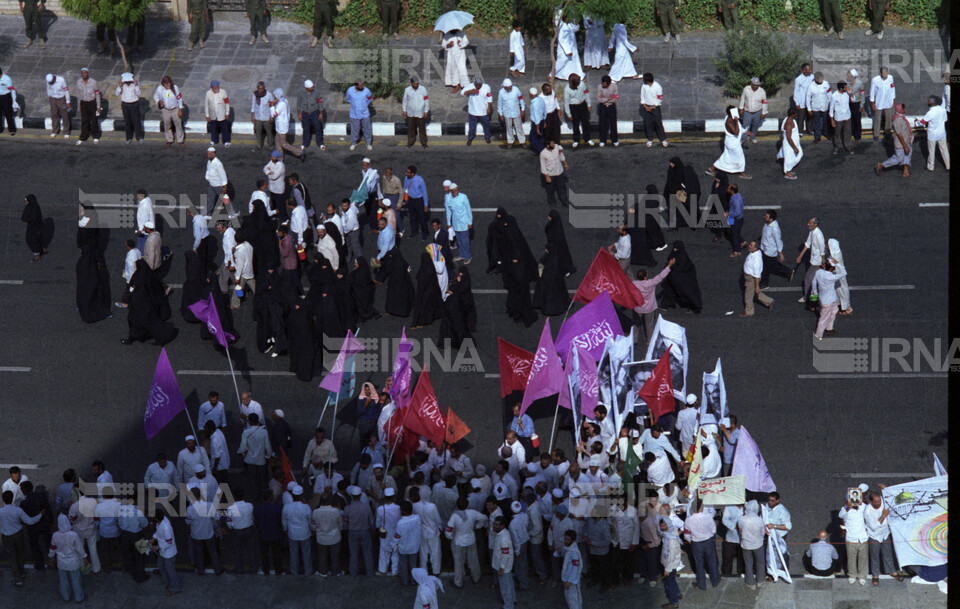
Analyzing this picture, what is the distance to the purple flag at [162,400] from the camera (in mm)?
19312

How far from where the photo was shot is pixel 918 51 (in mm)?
30594

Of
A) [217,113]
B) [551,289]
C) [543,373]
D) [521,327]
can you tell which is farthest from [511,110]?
[543,373]

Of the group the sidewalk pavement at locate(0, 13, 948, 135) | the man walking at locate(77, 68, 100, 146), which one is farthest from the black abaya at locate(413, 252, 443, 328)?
the man walking at locate(77, 68, 100, 146)

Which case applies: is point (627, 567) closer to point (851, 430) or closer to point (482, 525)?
point (482, 525)

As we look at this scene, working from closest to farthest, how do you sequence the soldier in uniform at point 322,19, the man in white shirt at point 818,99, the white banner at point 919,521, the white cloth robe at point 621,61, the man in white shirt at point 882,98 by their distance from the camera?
1. the white banner at point 919,521
2. the man in white shirt at point 818,99
3. the man in white shirt at point 882,98
4. the white cloth robe at point 621,61
5. the soldier in uniform at point 322,19

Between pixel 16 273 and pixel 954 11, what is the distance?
1876 cm

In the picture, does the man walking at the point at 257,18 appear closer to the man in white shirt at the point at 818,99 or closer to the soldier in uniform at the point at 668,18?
the soldier in uniform at the point at 668,18

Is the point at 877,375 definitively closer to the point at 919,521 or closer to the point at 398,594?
the point at 919,521

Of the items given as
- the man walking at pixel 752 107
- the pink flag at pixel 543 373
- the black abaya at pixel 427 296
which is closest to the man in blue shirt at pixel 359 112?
the black abaya at pixel 427 296

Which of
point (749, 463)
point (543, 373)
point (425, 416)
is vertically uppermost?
point (543, 373)

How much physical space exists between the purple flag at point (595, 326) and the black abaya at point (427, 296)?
2.93m

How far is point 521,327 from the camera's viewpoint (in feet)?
75.4

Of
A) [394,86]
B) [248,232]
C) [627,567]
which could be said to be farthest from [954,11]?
[394,86]

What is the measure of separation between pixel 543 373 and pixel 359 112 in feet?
32.3
